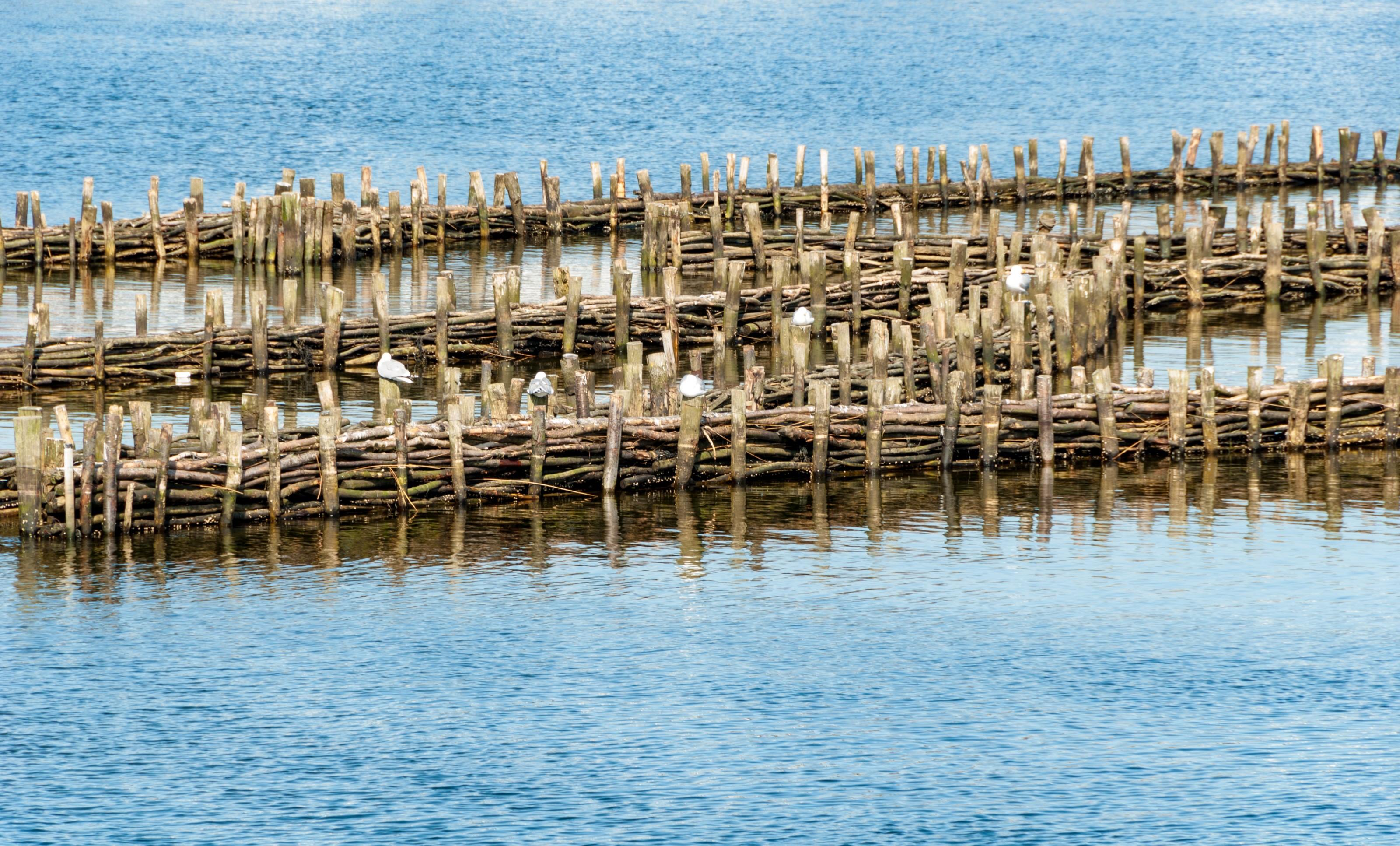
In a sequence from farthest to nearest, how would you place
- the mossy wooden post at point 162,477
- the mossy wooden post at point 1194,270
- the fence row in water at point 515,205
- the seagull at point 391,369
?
1. the fence row in water at point 515,205
2. the mossy wooden post at point 1194,270
3. the seagull at point 391,369
4. the mossy wooden post at point 162,477

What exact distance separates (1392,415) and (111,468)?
17.0 metres

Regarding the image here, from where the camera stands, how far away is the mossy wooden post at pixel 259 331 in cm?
3216

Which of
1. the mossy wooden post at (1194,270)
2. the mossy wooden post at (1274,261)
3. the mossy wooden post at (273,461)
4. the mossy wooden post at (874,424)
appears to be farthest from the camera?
the mossy wooden post at (1274,261)

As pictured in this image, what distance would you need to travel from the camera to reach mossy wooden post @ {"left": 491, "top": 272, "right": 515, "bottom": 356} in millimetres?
33500

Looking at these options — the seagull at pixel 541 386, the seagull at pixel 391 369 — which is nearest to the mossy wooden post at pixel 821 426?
the seagull at pixel 541 386

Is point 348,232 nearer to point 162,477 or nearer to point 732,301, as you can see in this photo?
point 732,301

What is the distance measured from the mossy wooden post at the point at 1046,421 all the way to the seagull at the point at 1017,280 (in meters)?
5.21

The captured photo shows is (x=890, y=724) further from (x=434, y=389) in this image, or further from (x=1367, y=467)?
(x=434, y=389)

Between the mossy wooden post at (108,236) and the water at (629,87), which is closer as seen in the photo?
the mossy wooden post at (108,236)

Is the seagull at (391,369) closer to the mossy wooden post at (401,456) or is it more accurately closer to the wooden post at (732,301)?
the mossy wooden post at (401,456)

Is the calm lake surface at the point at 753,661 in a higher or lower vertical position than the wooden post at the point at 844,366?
lower

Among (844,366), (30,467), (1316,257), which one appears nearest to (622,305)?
(844,366)

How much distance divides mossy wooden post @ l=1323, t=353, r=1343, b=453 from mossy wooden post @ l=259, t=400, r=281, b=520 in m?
13.6

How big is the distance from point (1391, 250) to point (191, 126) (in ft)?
175
